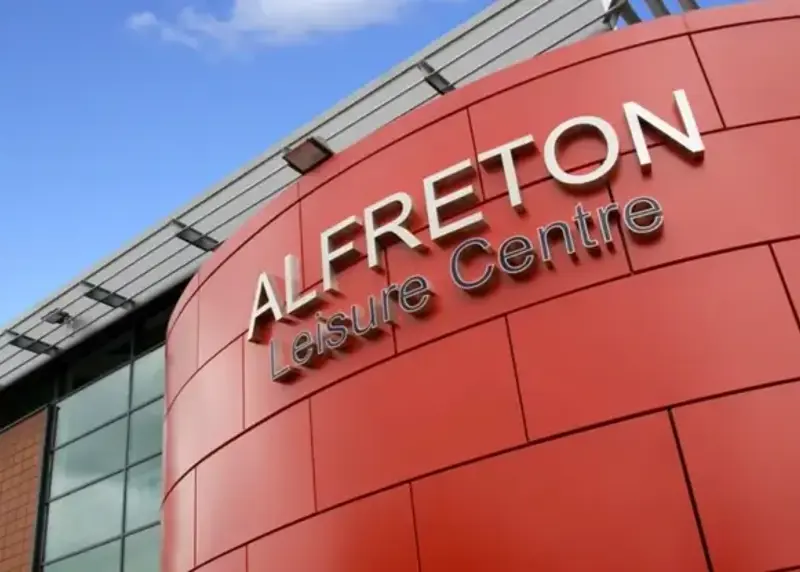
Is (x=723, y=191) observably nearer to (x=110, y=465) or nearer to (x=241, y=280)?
(x=241, y=280)

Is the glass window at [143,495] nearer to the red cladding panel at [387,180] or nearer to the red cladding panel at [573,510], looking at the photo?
the red cladding panel at [387,180]

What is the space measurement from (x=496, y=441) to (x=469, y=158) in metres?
2.47

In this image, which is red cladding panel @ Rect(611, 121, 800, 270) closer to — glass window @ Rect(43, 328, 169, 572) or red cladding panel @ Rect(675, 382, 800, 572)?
red cladding panel @ Rect(675, 382, 800, 572)

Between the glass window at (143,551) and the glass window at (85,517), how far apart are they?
0.49m

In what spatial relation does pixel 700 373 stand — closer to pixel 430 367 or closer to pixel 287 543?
pixel 430 367

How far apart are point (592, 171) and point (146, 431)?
9.52 metres

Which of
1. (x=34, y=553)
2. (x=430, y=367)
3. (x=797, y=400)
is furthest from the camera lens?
(x=34, y=553)

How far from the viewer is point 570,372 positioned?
20.4ft

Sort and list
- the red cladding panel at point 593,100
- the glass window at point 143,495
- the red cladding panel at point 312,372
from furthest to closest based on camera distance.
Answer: the glass window at point 143,495
the red cladding panel at point 312,372
the red cladding panel at point 593,100

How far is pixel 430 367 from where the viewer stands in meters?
6.88

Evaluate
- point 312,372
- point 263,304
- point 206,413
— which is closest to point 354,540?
Answer: point 312,372

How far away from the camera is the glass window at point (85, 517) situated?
13.7 m

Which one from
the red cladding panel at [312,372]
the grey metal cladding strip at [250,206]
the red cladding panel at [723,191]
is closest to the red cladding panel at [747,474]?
the red cladding panel at [723,191]

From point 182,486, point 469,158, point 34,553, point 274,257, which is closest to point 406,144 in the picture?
point 469,158
